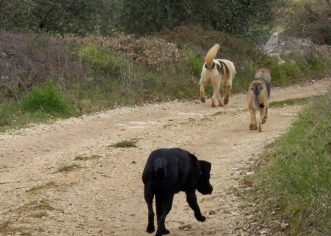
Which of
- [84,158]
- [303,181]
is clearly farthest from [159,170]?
[84,158]

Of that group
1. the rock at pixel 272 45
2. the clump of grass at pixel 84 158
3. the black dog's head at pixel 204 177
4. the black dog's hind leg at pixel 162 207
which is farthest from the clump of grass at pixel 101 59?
the black dog's hind leg at pixel 162 207

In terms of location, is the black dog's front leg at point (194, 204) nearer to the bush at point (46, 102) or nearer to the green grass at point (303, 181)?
the green grass at point (303, 181)

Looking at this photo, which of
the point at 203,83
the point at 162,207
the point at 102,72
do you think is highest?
the point at 162,207

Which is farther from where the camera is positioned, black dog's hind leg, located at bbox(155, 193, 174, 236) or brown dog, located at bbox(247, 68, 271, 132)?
brown dog, located at bbox(247, 68, 271, 132)

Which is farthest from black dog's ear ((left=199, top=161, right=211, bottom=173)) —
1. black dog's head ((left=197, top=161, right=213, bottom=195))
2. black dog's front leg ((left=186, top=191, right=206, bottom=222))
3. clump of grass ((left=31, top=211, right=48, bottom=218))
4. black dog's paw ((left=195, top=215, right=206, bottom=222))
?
clump of grass ((left=31, top=211, right=48, bottom=218))

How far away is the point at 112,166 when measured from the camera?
10.5 meters

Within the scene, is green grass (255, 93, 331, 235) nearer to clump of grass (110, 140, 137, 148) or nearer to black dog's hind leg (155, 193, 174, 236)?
black dog's hind leg (155, 193, 174, 236)

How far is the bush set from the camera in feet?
51.9

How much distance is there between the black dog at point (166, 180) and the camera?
654 centimetres

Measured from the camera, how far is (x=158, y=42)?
23297 mm

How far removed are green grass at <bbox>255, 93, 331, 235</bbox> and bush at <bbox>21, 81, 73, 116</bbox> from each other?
7.17 meters

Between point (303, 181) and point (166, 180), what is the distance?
4.68ft

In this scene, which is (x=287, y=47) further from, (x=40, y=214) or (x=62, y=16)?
(x=40, y=214)

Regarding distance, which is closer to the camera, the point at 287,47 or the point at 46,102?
the point at 46,102
